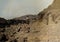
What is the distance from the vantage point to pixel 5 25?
2180 millimetres

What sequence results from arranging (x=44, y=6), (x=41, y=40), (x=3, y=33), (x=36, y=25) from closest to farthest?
(x=41, y=40), (x=3, y=33), (x=36, y=25), (x=44, y=6)

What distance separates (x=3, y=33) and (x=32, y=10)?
2.10 feet

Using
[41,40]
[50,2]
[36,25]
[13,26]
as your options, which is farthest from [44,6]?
[41,40]

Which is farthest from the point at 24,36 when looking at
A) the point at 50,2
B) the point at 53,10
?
the point at 50,2

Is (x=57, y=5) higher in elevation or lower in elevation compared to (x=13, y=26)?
higher

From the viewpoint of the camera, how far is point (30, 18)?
230 cm

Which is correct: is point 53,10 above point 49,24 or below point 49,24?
above

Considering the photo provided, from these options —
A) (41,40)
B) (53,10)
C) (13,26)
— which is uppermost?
Answer: (53,10)

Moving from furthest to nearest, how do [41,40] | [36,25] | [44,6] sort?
[44,6] < [36,25] < [41,40]

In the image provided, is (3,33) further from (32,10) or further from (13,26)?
(32,10)

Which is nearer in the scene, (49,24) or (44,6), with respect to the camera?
(49,24)

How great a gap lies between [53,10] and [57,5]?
0.42ft

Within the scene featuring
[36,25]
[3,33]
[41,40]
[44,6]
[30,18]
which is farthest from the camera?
[44,6]

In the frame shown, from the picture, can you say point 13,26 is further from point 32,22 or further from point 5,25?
point 32,22
